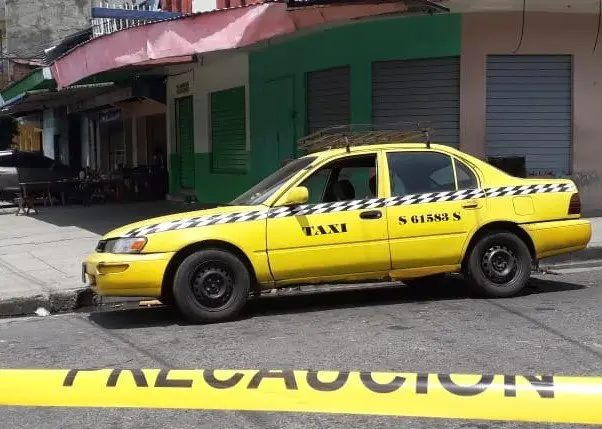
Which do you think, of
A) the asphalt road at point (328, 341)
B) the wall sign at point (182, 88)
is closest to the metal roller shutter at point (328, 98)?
the wall sign at point (182, 88)

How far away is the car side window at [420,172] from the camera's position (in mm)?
7641

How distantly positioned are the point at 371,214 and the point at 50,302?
3.81m

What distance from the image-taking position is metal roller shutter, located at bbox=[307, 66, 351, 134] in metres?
14.1

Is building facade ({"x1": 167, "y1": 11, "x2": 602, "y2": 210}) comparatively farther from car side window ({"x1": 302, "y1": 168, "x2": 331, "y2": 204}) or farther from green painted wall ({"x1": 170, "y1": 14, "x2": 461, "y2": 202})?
car side window ({"x1": 302, "y1": 168, "x2": 331, "y2": 204})

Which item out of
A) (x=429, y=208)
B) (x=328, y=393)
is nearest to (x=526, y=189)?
(x=429, y=208)

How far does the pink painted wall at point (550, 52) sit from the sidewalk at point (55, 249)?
3.83 feet

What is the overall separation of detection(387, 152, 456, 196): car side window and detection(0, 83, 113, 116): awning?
12.2m

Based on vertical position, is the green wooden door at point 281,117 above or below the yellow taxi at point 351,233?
above

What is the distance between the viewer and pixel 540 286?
341 inches

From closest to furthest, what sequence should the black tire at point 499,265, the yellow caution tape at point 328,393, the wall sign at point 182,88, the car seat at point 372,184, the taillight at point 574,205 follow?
the yellow caution tape at point 328,393, the car seat at point 372,184, the black tire at point 499,265, the taillight at point 574,205, the wall sign at point 182,88

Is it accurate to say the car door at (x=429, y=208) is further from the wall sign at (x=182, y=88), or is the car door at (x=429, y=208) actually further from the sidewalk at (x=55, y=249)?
the wall sign at (x=182, y=88)

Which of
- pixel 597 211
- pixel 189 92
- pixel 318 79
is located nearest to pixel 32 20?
pixel 189 92

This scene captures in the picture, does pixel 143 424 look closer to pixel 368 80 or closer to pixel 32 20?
pixel 368 80

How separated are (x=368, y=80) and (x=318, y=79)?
1.33m
